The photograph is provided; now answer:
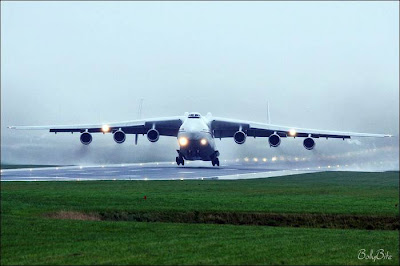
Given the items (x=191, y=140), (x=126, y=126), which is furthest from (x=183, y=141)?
(x=126, y=126)

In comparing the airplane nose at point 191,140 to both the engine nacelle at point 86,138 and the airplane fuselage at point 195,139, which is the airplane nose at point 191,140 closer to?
the airplane fuselage at point 195,139

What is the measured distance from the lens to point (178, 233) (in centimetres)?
1691

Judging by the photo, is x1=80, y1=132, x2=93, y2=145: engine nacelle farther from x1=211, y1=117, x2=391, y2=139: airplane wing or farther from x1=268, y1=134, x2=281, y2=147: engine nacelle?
x1=268, y1=134, x2=281, y2=147: engine nacelle

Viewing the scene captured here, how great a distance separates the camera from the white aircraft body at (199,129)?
57938 millimetres

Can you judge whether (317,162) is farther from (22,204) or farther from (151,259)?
(151,259)

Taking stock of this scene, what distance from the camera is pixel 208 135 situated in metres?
58.3

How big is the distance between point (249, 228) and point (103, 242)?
4680mm

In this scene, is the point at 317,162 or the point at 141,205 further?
the point at 317,162

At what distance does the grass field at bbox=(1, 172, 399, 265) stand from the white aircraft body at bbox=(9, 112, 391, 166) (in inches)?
1164

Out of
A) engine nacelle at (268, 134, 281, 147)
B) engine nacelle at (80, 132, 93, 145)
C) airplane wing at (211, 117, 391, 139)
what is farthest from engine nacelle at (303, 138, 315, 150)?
engine nacelle at (80, 132, 93, 145)

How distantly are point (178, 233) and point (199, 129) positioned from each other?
1566 inches

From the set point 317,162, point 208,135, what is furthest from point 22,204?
point 317,162

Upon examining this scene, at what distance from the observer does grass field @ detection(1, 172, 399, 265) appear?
13.8 metres

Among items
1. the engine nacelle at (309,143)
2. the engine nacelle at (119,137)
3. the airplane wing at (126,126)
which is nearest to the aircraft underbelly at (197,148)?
the airplane wing at (126,126)
